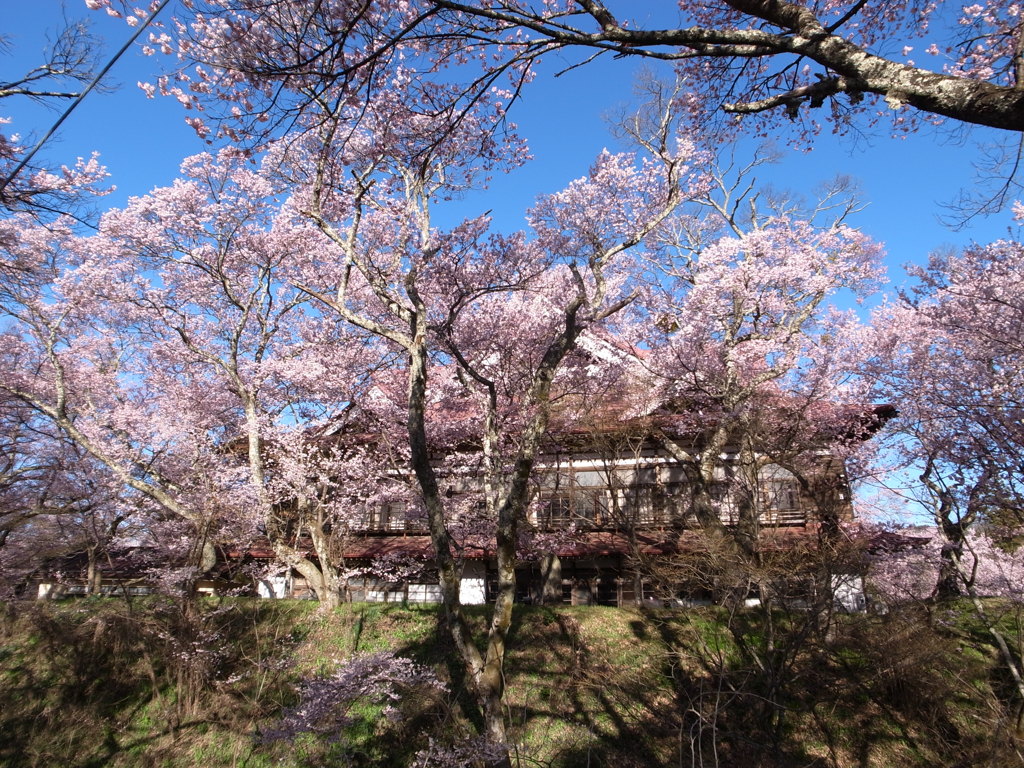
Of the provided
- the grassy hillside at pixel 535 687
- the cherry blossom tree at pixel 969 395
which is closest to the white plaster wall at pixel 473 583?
the grassy hillside at pixel 535 687

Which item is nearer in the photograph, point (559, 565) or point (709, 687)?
point (709, 687)

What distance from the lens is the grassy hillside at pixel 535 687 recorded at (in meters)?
8.36

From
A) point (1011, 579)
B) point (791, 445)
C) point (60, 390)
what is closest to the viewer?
point (791, 445)

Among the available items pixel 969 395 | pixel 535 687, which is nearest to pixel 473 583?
pixel 535 687

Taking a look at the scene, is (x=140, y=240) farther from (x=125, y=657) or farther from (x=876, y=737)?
(x=876, y=737)

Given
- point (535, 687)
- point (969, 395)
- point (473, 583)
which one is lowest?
point (535, 687)

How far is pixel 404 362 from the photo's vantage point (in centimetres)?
1477

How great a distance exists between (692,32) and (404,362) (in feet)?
39.0

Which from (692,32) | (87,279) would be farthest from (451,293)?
(87,279)

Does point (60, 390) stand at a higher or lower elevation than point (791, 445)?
higher

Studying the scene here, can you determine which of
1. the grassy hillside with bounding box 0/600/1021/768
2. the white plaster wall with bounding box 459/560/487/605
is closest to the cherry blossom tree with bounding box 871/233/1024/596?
the grassy hillside with bounding box 0/600/1021/768

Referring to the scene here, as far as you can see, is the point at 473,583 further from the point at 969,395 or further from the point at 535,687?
the point at 969,395

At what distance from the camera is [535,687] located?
381 inches

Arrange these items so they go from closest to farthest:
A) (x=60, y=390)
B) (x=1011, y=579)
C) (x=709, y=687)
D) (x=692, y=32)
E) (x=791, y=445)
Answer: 1. (x=692, y=32)
2. (x=709, y=687)
3. (x=791, y=445)
4. (x=1011, y=579)
5. (x=60, y=390)
